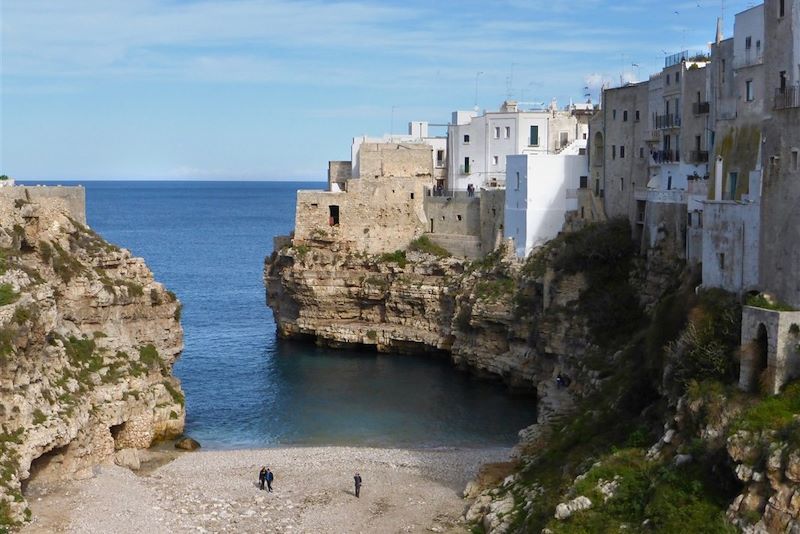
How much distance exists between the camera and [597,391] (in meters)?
42.1

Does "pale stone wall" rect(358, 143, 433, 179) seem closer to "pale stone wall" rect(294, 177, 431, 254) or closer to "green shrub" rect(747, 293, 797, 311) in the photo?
"pale stone wall" rect(294, 177, 431, 254)

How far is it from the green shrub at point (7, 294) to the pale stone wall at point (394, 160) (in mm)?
32749

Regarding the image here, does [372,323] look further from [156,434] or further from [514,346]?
[156,434]

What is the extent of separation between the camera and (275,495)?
38.9m

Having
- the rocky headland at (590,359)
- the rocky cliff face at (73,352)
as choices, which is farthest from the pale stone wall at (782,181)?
the rocky cliff face at (73,352)

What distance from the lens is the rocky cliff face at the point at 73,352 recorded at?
3628 cm

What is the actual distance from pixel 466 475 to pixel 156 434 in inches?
486

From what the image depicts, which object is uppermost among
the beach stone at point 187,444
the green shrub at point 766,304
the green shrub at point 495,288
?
the green shrub at point 766,304

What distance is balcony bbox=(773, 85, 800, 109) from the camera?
105ft

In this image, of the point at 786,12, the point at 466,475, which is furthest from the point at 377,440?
the point at 786,12

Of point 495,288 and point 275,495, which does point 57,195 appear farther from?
point 495,288

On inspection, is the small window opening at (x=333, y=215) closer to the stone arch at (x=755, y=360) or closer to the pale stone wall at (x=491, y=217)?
the pale stone wall at (x=491, y=217)

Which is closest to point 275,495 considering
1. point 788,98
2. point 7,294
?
point 7,294

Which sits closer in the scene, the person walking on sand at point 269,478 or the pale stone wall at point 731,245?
the pale stone wall at point 731,245
